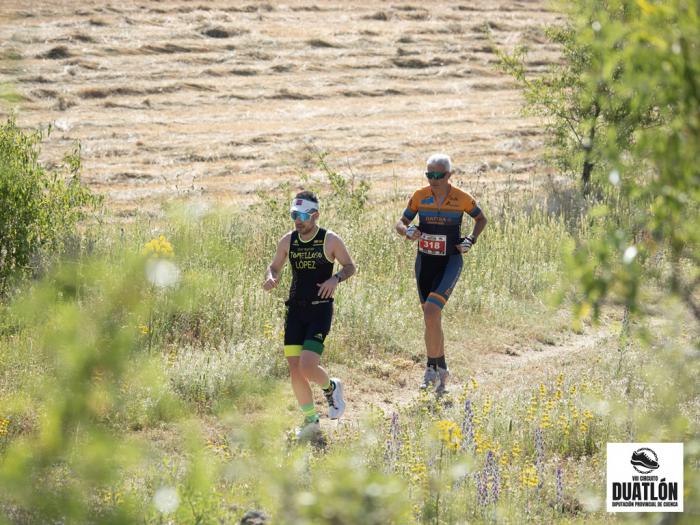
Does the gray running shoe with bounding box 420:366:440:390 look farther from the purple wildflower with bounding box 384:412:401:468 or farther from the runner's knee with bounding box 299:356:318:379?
the purple wildflower with bounding box 384:412:401:468

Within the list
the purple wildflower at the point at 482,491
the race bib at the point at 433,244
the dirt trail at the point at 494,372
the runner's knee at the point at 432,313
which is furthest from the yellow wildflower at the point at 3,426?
the race bib at the point at 433,244

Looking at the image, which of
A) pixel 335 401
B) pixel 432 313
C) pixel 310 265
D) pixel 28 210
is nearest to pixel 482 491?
pixel 335 401

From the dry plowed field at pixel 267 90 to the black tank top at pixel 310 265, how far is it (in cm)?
998

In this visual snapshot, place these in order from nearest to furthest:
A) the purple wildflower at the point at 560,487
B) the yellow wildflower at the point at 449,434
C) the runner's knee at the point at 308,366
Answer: the yellow wildflower at the point at 449,434 → the purple wildflower at the point at 560,487 → the runner's knee at the point at 308,366

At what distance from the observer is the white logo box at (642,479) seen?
18.2 feet

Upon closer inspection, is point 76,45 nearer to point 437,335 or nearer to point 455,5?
point 455,5

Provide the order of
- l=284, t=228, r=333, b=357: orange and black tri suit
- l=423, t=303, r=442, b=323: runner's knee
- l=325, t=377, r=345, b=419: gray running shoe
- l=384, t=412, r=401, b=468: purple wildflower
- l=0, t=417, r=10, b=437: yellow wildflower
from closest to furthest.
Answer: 1. l=0, t=417, r=10, b=437: yellow wildflower
2. l=384, t=412, r=401, b=468: purple wildflower
3. l=284, t=228, r=333, b=357: orange and black tri suit
4. l=325, t=377, r=345, b=419: gray running shoe
5. l=423, t=303, r=442, b=323: runner's knee

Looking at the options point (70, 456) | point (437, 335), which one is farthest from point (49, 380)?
point (437, 335)

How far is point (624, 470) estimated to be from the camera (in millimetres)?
6074

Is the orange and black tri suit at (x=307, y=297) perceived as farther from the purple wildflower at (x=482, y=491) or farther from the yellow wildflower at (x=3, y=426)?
the yellow wildflower at (x=3, y=426)

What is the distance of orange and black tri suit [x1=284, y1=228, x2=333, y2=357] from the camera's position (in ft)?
24.6

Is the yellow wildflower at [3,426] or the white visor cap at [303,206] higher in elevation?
the white visor cap at [303,206]

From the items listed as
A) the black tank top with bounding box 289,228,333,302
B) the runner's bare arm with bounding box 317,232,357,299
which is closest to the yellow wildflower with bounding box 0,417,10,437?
the black tank top with bounding box 289,228,333,302

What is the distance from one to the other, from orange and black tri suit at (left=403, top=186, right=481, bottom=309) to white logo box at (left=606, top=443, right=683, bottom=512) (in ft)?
9.58
